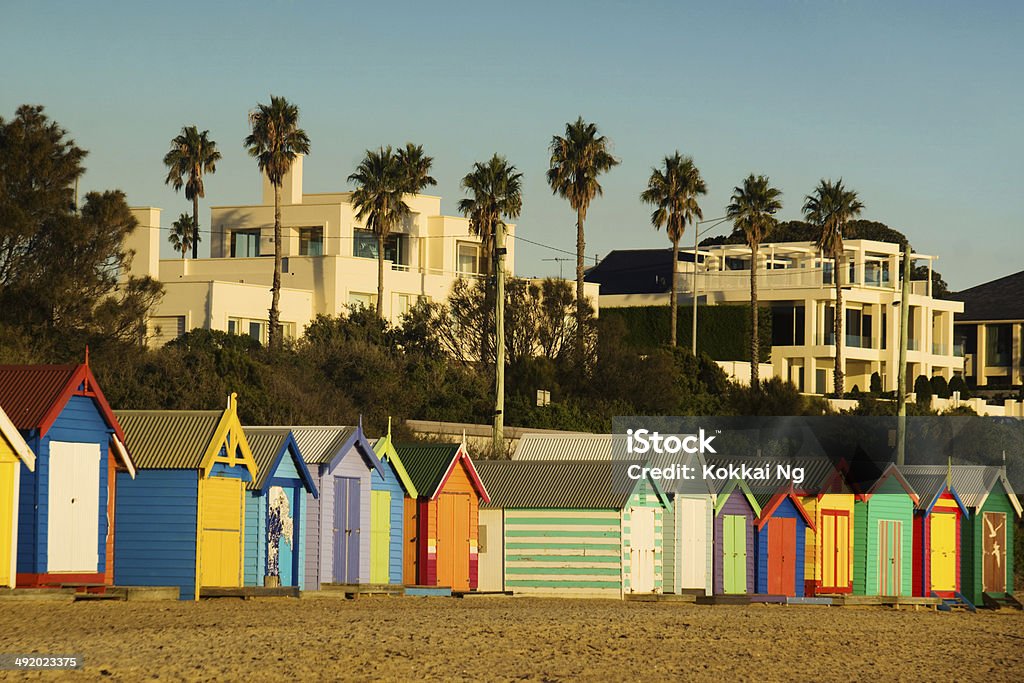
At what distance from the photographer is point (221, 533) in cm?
2667

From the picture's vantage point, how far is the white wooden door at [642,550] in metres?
33.5

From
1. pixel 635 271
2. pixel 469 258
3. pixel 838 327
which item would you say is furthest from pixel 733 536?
pixel 635 271

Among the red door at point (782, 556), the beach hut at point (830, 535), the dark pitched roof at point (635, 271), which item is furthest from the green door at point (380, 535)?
the dark pitched roof at point (635, 271)

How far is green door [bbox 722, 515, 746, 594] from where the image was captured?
35812 mm

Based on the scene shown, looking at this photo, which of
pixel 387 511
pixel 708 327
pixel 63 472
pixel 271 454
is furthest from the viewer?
pixel 708 327

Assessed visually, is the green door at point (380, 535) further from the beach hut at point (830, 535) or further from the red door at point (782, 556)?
the beach hut at point (830, 535)

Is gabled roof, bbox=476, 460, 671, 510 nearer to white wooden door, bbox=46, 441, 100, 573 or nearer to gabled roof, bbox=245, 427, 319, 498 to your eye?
gabled roof, bbox=245, 427, 319, 498

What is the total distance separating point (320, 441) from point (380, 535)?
2400 mm

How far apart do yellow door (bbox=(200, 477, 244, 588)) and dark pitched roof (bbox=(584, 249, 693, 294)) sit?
77651 mm

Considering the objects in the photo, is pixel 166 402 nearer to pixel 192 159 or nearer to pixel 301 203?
pixel 301 203

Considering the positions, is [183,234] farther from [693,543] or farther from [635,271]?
[693,543]

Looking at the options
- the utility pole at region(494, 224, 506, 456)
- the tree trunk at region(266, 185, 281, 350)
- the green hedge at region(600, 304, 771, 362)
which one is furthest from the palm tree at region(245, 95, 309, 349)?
the utility pole at region(494, 224, 506, 456)

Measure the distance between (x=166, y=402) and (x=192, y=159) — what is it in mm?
37293

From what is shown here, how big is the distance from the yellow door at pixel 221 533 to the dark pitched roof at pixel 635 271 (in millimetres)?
77651
